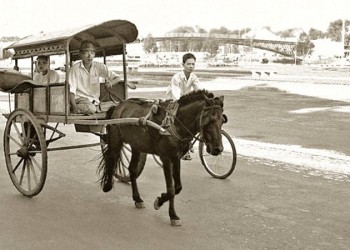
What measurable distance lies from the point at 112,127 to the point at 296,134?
6.94 meters

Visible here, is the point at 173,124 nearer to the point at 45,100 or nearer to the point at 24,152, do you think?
the point at 45,100

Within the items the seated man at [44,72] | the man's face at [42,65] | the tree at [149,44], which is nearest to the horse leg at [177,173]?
the seated man at [44,72]

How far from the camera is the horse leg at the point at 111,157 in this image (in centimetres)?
634

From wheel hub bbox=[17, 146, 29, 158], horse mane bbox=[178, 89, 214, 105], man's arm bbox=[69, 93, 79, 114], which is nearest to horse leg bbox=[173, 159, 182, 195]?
horse mane bbox=[178, 89, 214, 105]

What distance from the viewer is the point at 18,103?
7.44m

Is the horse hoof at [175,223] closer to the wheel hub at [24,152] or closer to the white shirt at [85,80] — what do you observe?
the white shirt at [85,80]

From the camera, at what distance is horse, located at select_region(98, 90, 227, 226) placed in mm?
5211

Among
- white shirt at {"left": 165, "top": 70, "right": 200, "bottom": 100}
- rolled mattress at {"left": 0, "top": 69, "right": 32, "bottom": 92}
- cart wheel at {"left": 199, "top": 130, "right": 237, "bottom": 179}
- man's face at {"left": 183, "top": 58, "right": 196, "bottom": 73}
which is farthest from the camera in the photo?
cart wheel at {"left": 199, "top": 130, "right": 237, "bottom": 179}

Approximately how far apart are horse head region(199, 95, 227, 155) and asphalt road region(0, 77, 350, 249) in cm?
81

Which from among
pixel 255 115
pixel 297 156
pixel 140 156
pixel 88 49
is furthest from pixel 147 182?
pixel 255 115

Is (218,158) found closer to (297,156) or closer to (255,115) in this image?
(297,156)

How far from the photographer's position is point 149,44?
114m

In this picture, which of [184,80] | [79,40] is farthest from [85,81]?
[184,80]

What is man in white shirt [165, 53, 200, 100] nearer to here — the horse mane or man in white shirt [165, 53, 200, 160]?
man in white shirt [165, 53, 200, 160]
